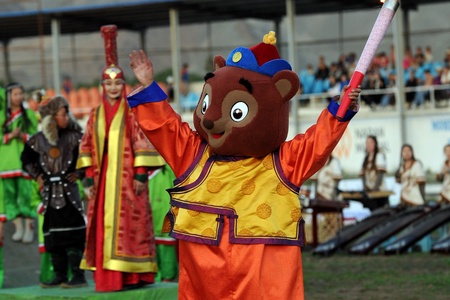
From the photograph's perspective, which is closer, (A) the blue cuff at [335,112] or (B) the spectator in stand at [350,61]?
(A) the blue cuff at [335,112]

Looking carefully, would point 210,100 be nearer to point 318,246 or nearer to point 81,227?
point 81,227

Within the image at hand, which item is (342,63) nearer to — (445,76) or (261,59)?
(445,76)

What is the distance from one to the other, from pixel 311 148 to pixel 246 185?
0.42 meters

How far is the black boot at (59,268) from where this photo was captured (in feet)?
31.4

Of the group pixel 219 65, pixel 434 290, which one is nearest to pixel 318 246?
pixel 434 290

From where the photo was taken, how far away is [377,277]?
38.1ft

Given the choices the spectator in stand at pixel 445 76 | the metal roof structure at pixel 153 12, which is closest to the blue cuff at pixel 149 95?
the spectator in stand at pixel 445 76

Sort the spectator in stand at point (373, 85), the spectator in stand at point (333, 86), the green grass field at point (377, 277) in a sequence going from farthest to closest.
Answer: the spectator in stand at point (333, 86)
the spectator in stand at point (373, 85)
the green grass field at point (377, 277)

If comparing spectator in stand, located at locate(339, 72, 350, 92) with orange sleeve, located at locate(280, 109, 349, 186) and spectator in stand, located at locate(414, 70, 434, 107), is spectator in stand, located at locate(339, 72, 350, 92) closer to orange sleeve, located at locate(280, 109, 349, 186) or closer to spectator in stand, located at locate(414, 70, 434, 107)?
spectator in stand, located at locate(414, 70, 434, 107)

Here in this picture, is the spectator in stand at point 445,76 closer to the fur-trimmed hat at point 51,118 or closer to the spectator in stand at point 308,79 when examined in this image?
the spectator in stand at point 308,79

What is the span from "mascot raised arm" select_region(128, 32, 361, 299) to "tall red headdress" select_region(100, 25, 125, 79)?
7.72 ft

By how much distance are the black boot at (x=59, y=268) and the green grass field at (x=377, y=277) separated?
221cm

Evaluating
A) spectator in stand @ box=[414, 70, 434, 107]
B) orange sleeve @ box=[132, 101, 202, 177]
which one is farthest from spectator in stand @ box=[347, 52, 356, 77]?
orange sleeve @ box=[132, 101, 202, 177]

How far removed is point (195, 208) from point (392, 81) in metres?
18.1
